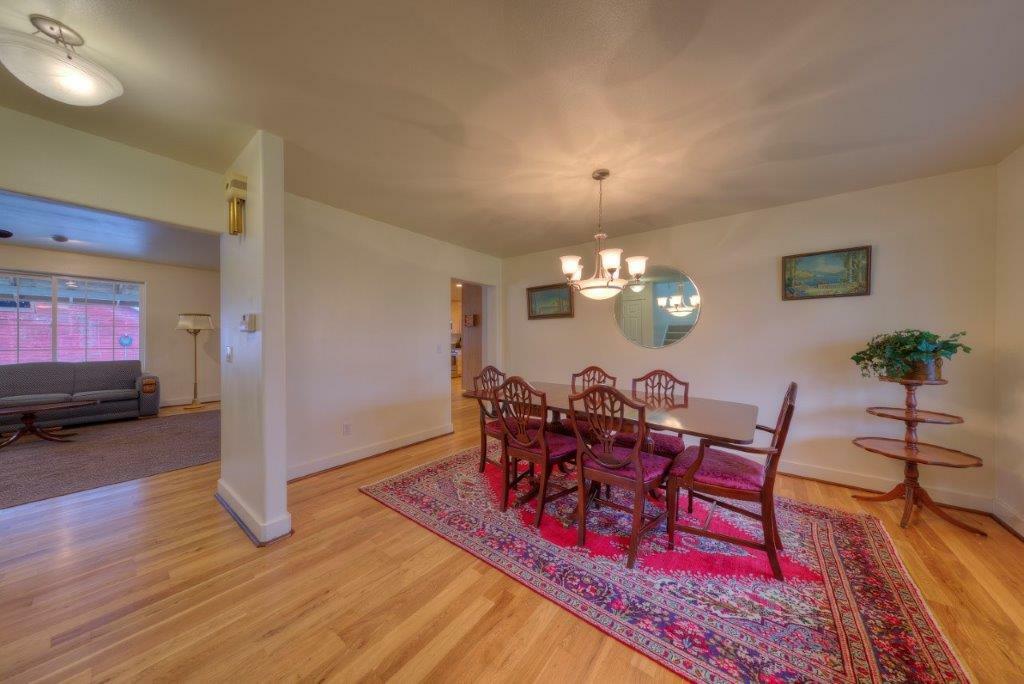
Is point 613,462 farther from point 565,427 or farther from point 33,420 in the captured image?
point 33,420

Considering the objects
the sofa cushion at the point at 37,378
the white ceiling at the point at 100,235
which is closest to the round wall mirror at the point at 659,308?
the white ceiling at the point at 100,235

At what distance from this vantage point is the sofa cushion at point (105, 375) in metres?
4.56

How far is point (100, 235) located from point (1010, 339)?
847 centimetres

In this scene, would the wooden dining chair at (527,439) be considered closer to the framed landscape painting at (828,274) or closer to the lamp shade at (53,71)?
the lamp shade at (53,71)

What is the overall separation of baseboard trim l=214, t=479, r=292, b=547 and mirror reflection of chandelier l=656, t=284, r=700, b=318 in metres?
3.69

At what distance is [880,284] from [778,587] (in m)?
2.51

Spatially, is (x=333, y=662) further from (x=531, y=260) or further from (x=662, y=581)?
(x=531, y=260)

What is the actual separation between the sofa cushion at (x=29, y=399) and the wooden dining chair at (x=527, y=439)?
574 centimetres

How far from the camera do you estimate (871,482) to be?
272 centimetres

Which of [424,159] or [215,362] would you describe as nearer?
[424,159]

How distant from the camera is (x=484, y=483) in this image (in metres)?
2.81

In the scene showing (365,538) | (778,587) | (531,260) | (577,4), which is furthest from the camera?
(531,260)

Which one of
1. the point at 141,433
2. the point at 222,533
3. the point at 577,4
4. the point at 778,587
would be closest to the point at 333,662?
the point at 222,533

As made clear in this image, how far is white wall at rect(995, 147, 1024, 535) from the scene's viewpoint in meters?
2.14
